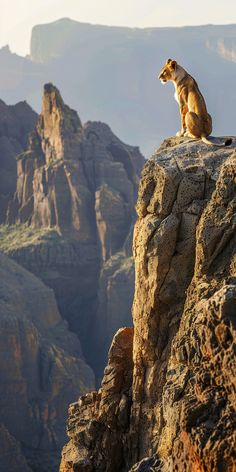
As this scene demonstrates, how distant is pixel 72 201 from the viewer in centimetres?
12688

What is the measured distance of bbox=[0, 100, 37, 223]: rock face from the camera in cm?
14725

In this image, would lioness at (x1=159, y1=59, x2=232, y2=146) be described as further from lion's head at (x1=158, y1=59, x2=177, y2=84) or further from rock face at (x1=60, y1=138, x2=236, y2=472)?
rock face at (x1=60, y1=138, x2=236, y2=472)

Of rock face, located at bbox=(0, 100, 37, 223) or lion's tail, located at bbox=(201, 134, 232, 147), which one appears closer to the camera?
lion's tail, located at bbox=(201, 134, 232, 147)

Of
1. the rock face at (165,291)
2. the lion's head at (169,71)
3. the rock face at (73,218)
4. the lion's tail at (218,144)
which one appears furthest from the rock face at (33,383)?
the lion's tail at (218,144)

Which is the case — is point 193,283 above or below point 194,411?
above

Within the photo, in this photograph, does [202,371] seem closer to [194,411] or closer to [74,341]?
[194,411]

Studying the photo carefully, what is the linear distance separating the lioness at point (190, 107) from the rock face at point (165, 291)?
46 cm

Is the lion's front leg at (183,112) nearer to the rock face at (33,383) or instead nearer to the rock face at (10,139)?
the rock face at (33,383)

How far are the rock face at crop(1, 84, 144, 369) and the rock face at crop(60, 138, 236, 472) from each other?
97.4 metres

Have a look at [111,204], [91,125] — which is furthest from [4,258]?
[91,125]

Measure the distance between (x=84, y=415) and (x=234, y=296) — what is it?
11.9m

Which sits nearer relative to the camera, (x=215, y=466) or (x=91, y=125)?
(x=215, y=466)

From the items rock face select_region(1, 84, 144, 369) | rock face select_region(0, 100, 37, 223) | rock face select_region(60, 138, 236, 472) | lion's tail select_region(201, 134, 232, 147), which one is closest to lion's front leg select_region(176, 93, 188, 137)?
rock face select_region(60, 138, 236, 472)

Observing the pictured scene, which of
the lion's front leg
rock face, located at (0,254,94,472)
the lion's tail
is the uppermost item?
the lion's front leg
